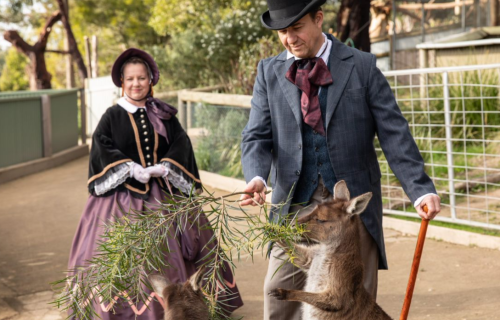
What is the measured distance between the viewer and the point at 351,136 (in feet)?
14.1

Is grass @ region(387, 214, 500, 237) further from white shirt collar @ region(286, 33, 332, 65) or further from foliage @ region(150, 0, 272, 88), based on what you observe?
foliage @ region(150, 0, 272, 88)

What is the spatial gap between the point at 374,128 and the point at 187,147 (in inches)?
103

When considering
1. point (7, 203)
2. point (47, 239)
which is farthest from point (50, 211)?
point (47, 239)

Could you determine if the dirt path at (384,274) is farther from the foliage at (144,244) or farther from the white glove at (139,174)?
the foliage at (144,244)

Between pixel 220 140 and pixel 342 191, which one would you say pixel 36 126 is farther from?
pixel 342 191

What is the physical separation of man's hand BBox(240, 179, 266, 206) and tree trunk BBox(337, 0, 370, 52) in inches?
422

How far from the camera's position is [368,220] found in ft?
14.1

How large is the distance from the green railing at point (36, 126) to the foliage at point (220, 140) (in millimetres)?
4467

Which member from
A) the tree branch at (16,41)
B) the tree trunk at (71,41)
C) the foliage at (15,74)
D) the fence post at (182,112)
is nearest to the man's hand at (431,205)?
the fence post at (182,112)

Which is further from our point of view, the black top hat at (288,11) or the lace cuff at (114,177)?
the lace cuff at (114,177)

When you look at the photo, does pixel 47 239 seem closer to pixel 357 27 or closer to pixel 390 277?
pixel 390 277

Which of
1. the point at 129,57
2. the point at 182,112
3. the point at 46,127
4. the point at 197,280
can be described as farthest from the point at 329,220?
the point at 46,127

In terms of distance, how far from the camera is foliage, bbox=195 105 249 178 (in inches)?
481

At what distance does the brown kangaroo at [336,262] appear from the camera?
3.84m
